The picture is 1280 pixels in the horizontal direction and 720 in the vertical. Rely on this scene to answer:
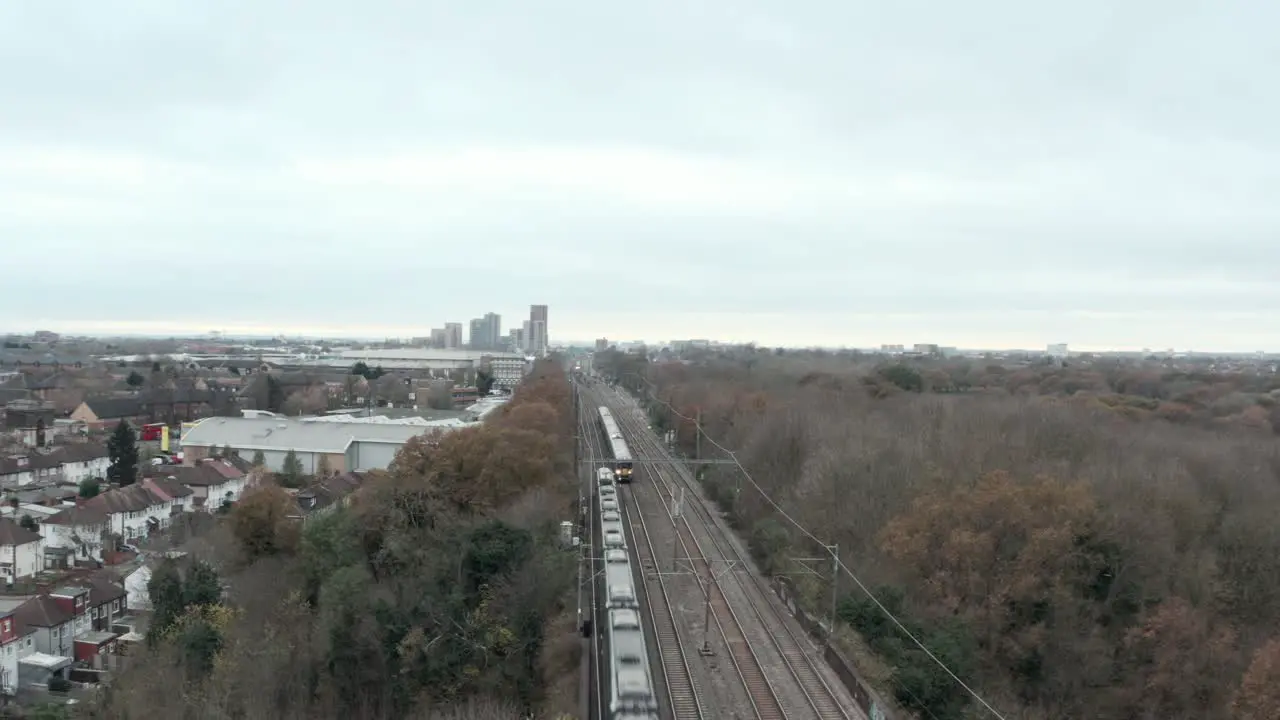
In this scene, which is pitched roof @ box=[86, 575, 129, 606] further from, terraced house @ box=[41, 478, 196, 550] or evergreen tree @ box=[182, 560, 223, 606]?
evergreen tree @ box=[182, 560, 223, 606]

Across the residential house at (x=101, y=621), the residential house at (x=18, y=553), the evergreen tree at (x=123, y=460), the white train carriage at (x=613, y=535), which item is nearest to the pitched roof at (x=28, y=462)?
the evergreen tree at (x=123, y=460)

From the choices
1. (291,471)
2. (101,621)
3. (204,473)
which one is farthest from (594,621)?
(291,471)

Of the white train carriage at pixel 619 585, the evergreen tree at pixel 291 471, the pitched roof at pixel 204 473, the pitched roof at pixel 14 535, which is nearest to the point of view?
the white train carriage at pixel 619 585

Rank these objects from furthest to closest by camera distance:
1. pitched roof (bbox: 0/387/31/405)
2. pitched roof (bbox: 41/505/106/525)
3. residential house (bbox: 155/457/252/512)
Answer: pitched roof (bbox: 0/387/31/405) < residential house (bbox: 155/457/252/512) < pitched roof (bbox: 41/505/106/525)

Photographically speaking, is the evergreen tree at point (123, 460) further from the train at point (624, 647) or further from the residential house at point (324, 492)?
the train at point (624, 647)

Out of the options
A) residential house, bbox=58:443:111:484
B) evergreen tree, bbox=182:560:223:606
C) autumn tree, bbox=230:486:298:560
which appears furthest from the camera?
residential house, bbox=58:443:111:484

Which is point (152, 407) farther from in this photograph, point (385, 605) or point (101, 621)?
point (385, 605)

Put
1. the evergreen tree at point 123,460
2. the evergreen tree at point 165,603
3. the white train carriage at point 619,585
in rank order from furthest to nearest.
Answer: the evergreen tree at point 123,460 < the evergreen tree at point 165,603 < the white train carriage at point 619,585

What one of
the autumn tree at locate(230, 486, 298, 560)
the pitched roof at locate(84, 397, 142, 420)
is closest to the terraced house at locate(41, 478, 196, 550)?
the autumn tree at locate(230, 486, 298, 560)
